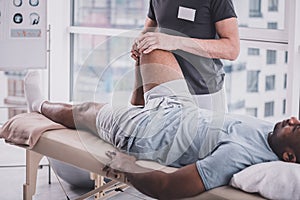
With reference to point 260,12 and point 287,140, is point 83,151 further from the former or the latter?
point 260,12

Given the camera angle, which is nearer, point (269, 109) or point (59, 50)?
A: point (269, 109)

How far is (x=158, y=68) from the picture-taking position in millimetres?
2355

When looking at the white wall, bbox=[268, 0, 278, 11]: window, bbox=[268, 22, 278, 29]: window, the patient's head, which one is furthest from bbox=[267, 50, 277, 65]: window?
the white wall

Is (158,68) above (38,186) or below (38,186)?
above

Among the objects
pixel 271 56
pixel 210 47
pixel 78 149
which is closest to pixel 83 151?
pixel 78 149

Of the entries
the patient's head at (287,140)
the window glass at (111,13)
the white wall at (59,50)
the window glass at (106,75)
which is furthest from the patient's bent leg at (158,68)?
the white wall at (59,50)

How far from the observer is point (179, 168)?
7.17ft

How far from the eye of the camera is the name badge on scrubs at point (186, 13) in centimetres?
260

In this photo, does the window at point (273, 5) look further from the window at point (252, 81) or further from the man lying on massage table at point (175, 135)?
the man lying on massage table at point (175, 135)

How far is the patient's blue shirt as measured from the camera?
2.02m

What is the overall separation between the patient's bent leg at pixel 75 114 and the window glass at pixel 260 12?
1.47 m

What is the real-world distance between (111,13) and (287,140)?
122 inches

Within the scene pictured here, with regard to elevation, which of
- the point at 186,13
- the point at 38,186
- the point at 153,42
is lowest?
the point at 38,186

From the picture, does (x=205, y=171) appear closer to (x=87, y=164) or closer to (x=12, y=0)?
(x=87, y=164)
